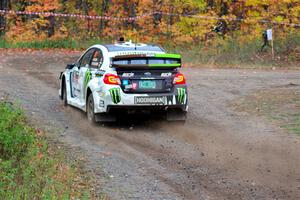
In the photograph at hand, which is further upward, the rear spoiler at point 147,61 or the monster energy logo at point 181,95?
the rear spoiler at point 147,61

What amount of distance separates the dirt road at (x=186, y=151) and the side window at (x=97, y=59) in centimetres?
124

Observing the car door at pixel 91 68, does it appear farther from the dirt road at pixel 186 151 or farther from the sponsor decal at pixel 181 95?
the sponsor decal at pixel 181 95

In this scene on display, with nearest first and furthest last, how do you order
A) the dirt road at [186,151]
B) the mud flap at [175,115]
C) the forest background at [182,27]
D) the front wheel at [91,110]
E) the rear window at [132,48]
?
the dirt road at [186,151] → the front wheel at [91,110] → the mud flap at [175,115] → the rear window at [132,48] → the forest background at [182,27]

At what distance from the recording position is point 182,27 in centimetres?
3350

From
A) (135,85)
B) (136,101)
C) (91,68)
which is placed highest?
(91,68)

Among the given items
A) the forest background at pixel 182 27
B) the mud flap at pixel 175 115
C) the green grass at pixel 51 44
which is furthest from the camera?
the green grass at pixel 51 44

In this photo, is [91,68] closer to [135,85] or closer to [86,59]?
[86,59]

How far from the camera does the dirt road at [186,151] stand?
28.2 ft

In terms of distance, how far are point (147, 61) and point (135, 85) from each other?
23.4 inches

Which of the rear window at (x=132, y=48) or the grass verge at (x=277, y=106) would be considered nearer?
the rear window at (x=132, y=48)

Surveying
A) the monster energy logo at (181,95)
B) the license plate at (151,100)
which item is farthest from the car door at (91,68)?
the monster energy logo at (181,95)

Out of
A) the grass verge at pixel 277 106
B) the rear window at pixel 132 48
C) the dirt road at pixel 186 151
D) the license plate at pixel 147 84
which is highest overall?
the rear window at pixel 132 48

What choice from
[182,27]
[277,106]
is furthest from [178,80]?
[182,27]

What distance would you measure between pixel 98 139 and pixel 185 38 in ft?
70.3
